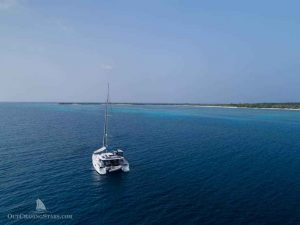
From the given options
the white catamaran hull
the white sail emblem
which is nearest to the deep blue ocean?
the white sail emblem

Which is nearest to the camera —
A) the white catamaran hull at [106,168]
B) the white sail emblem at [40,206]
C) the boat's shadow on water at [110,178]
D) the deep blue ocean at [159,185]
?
the deep blue ocean at [159,185]

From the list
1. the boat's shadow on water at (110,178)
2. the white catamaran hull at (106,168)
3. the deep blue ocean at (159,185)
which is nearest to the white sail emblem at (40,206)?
the deep blue ocean at (159,185)

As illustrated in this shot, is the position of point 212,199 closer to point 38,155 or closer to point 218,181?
point 218,181

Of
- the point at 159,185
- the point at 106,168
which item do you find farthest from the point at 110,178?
the point at 159,185

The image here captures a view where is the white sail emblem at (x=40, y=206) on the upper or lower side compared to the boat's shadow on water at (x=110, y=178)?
lower

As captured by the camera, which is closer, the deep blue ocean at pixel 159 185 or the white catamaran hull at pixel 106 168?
the deep blue ocean at pixel 159 185

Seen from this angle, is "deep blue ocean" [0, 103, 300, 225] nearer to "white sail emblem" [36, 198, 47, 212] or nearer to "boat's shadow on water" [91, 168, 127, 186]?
"boat's shadow on water" [91, 168, 127, 186]

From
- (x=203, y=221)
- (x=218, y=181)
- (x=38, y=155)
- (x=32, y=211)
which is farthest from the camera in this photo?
(x=38, y=155)

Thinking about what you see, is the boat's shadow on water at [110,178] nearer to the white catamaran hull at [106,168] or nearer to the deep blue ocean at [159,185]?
the deep blue ocean at [159,185]

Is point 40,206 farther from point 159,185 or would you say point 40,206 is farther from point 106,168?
point 159,185

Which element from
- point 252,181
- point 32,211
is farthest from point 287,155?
point 32,211

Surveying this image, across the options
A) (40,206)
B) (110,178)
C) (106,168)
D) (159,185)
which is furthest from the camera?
(106,168)
